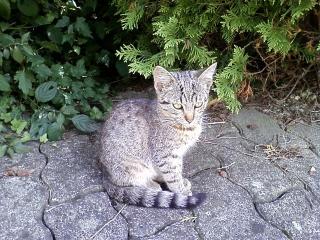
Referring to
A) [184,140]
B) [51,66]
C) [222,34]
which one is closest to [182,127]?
[184,140]

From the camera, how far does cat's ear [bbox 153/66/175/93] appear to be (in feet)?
7.78

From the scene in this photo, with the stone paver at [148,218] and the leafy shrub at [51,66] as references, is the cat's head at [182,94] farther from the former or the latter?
the leafy shrub at [51,66]

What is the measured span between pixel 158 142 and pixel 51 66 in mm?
1268

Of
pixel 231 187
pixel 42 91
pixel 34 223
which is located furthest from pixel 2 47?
pixel 231 187

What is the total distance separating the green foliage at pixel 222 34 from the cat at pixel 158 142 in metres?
0.55

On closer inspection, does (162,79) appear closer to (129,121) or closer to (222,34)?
(129,121)

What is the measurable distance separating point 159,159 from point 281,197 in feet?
2.46

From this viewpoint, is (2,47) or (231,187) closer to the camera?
(231,187)

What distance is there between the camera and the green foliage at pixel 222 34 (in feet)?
9.46

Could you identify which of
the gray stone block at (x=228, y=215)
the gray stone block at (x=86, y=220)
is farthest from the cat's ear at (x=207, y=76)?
the gray stone block at (x=86, y=220)

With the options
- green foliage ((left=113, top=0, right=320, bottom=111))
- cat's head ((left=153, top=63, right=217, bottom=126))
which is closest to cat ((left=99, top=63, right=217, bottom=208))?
cat's head ((left=153, top=63, right=217, bottom=126))

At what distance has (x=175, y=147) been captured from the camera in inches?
98.7

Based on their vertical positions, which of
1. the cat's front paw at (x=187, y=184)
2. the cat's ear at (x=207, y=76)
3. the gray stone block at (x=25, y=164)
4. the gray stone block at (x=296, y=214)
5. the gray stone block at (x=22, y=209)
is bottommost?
the gray stone block at (x=296, y=214)

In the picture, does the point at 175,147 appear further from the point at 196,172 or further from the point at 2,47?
the point at 2,47
